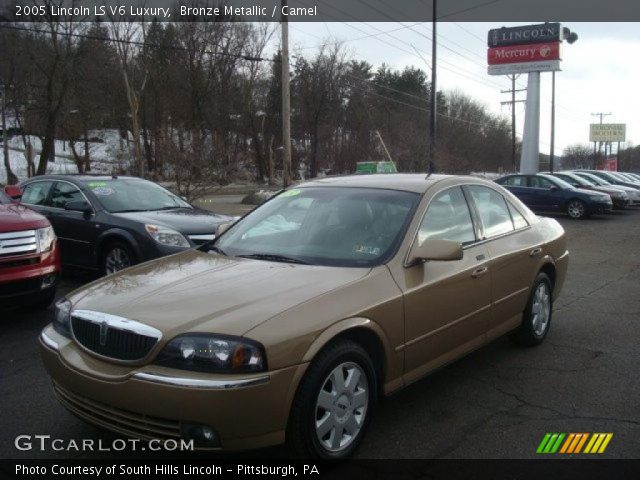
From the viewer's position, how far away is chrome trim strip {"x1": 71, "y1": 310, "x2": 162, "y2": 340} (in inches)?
114

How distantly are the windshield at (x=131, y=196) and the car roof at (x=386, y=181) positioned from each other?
395 centimetres

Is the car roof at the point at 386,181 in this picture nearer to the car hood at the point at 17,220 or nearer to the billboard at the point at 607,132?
the car hood at the point at 17,220

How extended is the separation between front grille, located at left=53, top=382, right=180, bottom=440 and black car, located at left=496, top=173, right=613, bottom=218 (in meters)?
18.9

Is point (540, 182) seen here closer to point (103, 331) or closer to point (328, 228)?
point (328, 228)

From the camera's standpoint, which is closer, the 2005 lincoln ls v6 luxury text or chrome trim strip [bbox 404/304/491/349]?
the 2005 lincoln ls v6 luxury text

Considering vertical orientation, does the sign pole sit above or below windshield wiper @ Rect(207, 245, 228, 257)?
above

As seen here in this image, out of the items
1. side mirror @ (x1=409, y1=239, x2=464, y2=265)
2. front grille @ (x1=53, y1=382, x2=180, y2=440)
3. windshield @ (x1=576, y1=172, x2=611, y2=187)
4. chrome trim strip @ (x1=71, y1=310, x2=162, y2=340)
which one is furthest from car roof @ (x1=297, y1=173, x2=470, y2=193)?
windshield @ (x1=576, y1=172, x2=611, y2=187)

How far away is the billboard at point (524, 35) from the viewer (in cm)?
3861

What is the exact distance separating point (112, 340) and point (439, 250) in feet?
6.33

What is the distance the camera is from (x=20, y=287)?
5680mm

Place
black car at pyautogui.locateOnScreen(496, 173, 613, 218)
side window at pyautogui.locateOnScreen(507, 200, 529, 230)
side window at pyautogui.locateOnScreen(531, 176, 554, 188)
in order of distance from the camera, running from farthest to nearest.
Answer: side window at pyautogui.locateOnScreen(531, 176, 554, 188)
black car at pyautogui.locateOnScreen(496, 173, 613, 218)
side window at pyautogui.locateOnScreen(507, 200, 529, 230)

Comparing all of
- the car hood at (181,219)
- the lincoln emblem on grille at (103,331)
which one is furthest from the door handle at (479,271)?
the car hood at (181,219)

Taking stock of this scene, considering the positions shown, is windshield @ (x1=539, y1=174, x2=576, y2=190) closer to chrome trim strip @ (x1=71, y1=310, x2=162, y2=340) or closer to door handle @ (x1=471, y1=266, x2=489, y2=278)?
door handle @ (x1=471, y1=266, x2=489, y2=278)

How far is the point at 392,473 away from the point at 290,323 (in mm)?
996
